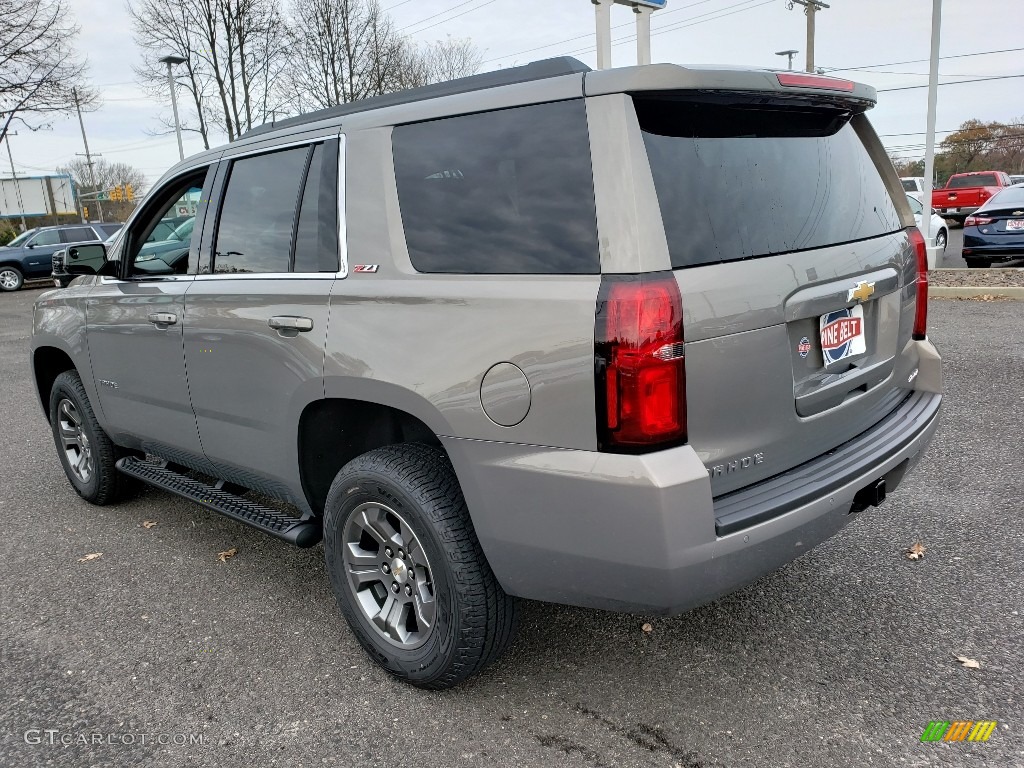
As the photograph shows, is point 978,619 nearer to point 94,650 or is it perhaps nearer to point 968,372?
point 94,650

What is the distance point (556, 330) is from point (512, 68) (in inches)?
36.2

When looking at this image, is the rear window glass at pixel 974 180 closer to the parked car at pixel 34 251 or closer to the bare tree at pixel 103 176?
the parked car at pixel 34 251

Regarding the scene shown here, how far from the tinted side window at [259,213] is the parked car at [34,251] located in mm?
20369

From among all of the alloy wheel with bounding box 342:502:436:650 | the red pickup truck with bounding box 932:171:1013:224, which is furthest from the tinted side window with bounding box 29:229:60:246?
the red pickup truck with bounding box 932:171:1013:224

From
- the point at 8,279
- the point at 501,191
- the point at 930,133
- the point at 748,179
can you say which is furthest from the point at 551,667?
the point at 8,279

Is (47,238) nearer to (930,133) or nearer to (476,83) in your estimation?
(930,133)

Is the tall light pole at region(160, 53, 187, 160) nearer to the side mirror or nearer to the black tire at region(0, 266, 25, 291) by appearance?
the black tire at region(0, 266, 25, 291)

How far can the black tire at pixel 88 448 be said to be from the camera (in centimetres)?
446

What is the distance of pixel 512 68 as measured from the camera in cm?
248

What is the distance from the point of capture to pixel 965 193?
2655cm

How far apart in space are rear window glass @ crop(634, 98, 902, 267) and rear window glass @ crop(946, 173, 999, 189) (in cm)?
2866

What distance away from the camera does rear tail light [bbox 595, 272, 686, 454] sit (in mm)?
2053

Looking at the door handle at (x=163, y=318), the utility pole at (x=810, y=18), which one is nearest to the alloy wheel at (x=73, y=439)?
the door handle at (x=163, y=318)

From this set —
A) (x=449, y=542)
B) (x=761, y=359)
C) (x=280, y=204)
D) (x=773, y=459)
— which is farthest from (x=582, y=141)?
(x=280, y=204)
